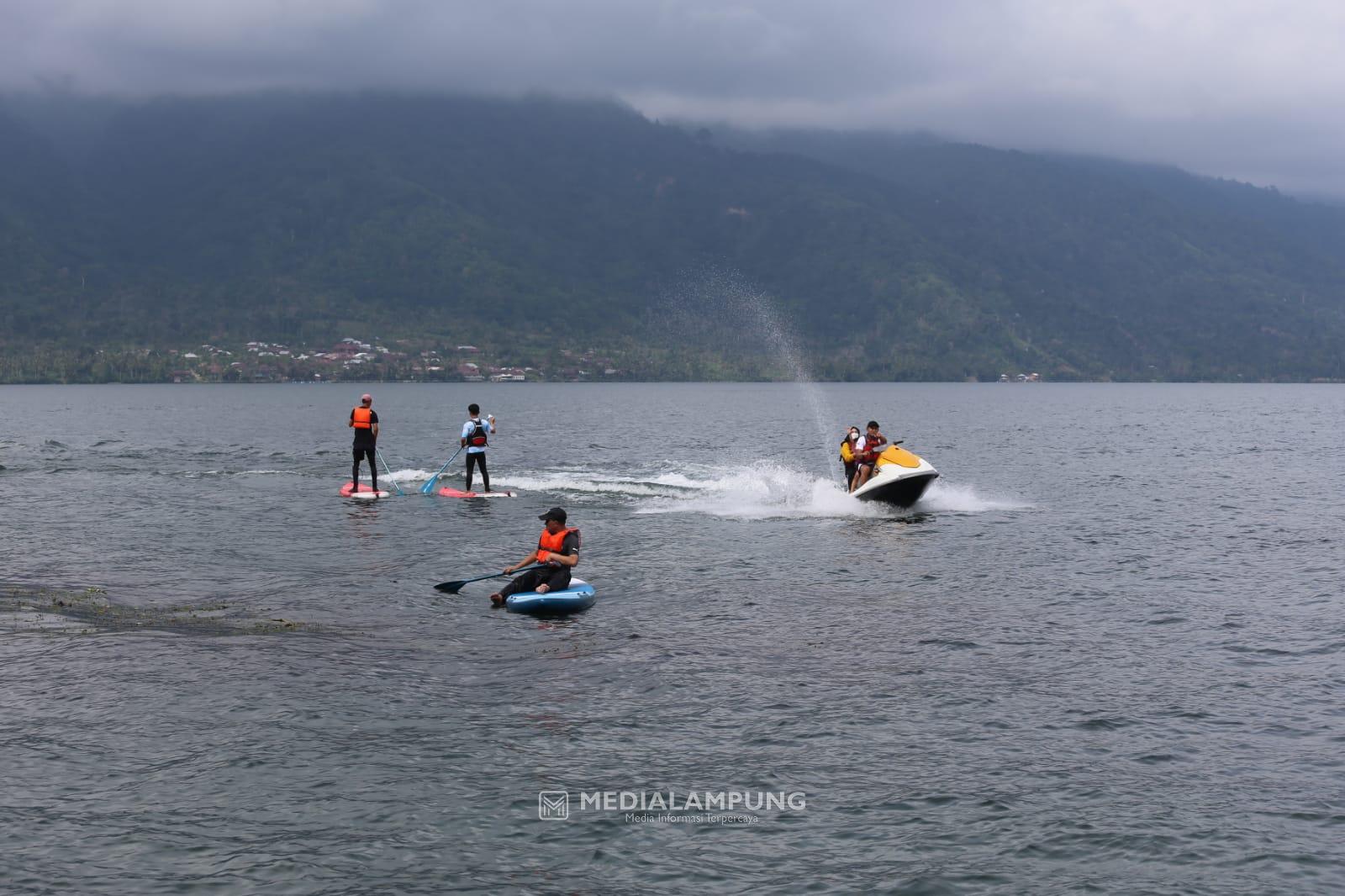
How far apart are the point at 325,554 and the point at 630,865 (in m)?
17.6

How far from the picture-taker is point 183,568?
24375 millimetres

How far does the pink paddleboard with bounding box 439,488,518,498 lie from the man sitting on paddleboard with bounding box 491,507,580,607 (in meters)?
17.1

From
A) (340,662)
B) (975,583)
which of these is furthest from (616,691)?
(975,583)

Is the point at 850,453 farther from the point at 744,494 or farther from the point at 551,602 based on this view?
the point at 551,602

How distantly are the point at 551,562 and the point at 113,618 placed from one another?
720 cm

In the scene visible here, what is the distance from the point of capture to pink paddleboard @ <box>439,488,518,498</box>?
3809 cm

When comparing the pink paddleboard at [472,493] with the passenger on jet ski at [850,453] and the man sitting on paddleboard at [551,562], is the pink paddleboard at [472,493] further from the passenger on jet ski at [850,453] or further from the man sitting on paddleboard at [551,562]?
the man sitting on paddleboard at [551,562]

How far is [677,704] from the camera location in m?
14.9

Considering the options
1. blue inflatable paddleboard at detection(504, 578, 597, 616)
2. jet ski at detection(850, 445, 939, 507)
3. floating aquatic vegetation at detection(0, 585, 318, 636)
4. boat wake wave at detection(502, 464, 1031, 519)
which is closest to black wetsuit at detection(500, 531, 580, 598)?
blue inflatable paddleboard at detection(504, 578, 597, 616)

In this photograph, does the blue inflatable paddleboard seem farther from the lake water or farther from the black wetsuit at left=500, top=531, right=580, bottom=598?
the lake water

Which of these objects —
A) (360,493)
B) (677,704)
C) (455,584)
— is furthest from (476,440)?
(677,704)

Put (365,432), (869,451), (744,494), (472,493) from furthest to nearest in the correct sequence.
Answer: (744,494)
(472,493)
(365,432)
(869,451)

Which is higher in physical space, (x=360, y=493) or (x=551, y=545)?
(x=551, y=545)

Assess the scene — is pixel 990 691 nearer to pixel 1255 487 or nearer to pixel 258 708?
pixel 258 708
